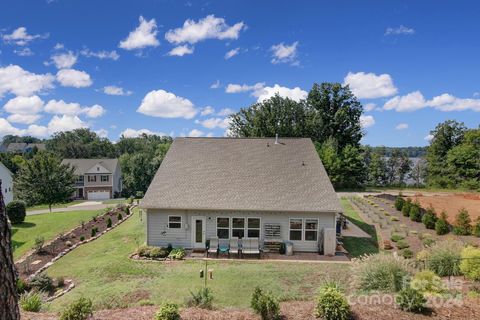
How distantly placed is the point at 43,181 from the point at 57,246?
1345cm

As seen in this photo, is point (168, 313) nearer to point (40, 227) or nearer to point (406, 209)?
point (40, 227)

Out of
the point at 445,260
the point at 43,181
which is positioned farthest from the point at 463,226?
the point at 43,181

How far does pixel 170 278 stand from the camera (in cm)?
1286

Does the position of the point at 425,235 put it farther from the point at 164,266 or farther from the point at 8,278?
the point at 8,278

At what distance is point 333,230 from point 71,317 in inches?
500

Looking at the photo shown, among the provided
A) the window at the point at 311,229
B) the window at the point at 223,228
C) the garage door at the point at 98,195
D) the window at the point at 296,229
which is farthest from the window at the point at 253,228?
the garage door at the point at 98,195

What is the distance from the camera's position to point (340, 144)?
171 ft

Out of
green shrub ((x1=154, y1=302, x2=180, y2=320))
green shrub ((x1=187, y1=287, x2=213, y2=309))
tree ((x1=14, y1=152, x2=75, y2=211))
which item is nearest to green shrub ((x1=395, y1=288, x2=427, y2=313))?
green shrub ((x1=187, y1=287, x2=213, y2=309))

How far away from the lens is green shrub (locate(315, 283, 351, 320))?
704 centimetres

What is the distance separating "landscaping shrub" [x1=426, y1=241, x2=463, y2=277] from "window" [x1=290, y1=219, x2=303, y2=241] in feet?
21.2

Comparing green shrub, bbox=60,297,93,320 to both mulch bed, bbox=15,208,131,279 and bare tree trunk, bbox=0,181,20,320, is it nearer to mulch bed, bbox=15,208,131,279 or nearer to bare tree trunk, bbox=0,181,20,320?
bare tree trunk, bbox=0,181,20,320

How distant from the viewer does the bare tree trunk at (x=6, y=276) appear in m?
3.30

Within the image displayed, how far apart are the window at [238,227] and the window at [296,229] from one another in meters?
2.66

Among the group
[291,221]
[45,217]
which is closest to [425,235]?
[291,221]
